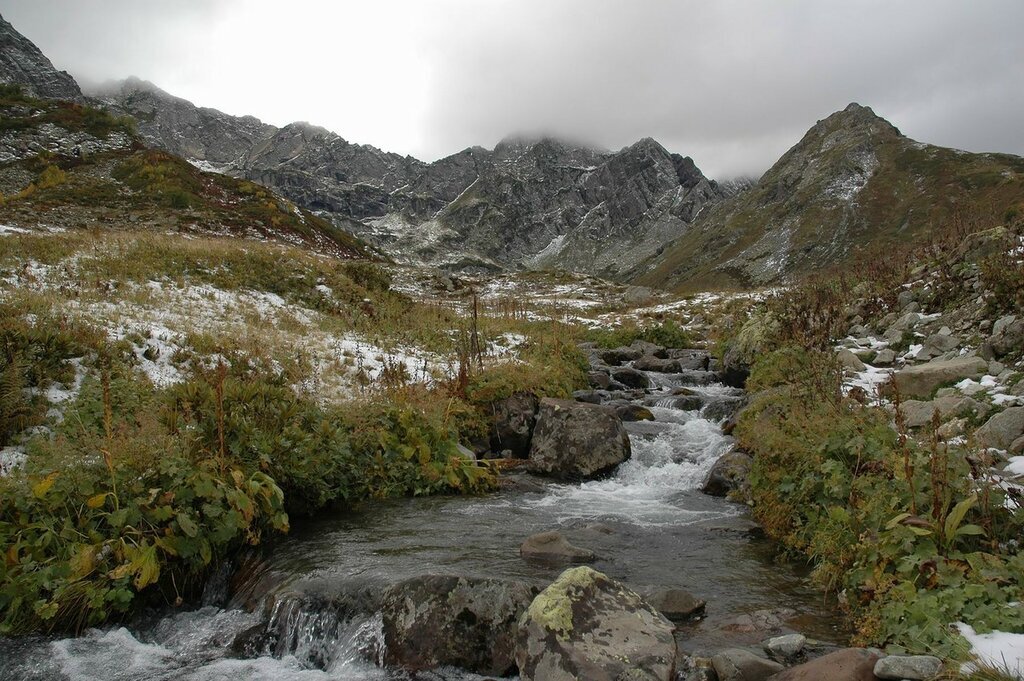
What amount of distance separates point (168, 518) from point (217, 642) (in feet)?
4.92

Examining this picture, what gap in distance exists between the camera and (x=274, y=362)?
12.9 metres

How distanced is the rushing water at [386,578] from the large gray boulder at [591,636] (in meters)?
0.74

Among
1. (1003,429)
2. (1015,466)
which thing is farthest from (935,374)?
(1015,466)

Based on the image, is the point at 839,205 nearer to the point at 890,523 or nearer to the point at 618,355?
the point at 618,355

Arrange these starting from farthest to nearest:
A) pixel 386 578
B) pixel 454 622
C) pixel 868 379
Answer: pixel 868 379 < pixel 386 578 < pixel 454 622

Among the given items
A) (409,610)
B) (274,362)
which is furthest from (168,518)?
(274,362)

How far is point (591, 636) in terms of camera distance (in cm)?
486

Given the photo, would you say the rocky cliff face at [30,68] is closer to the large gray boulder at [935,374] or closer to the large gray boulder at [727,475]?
the large gray boulder at [727,475]

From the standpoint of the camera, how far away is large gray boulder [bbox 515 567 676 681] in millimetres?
4609

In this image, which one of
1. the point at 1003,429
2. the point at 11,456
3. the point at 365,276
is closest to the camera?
the point at 1003,429

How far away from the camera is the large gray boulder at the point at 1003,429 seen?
6984mm

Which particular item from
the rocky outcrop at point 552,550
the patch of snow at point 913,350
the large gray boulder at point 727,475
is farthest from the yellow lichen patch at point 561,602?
the patch of snow at point 913,350

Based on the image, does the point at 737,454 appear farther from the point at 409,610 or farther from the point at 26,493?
the point at 26,493

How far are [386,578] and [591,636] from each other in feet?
8.57
